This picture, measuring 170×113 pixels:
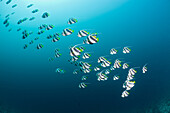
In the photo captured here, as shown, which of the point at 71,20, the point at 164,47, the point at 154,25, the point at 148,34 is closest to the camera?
the point at 71,20

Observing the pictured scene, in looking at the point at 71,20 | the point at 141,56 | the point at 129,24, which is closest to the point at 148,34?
the point at 129,24

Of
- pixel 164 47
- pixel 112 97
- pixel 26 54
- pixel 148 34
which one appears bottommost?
pixel 112 97

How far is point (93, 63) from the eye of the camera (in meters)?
62.8

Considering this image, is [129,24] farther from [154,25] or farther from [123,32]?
[154,25]

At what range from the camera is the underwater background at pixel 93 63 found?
34.3 m

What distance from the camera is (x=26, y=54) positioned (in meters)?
133

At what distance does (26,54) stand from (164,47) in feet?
379

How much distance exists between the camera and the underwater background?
34.3 m

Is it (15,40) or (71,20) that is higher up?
(15,40)

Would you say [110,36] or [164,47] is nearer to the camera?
[164,47]

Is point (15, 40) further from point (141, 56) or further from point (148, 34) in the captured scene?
point (148, 34)

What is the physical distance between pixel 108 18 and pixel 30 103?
9771cm

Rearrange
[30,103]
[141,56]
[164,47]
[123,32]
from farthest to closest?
1. [123,32]
2. [164,47]
3. [141,56]
4. [30,103]

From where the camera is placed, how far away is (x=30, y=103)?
3772 centimetres
